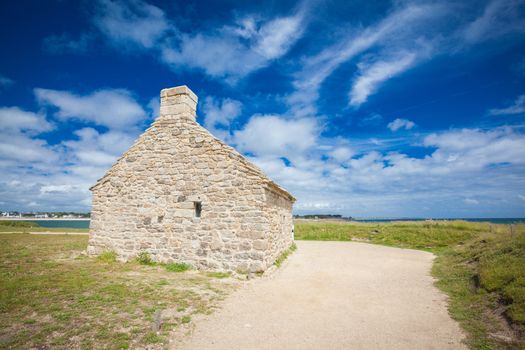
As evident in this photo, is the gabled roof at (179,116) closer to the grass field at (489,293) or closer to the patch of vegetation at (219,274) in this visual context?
the patch of vegetation at (219,274)

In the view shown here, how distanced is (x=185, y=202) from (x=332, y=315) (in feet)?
22.6

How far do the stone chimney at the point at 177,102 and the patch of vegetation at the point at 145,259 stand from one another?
5.92 meters

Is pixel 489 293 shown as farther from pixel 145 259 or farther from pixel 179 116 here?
pixel 179 116

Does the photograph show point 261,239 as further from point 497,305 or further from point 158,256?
point 497,305

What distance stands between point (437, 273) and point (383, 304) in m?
4.97

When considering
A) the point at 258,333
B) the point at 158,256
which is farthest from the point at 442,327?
the point at 158,256

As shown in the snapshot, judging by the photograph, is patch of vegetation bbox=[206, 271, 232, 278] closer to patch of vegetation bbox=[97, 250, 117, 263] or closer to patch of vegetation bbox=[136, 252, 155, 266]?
patch of vegetation bbox=[136, 252, 155, 266]

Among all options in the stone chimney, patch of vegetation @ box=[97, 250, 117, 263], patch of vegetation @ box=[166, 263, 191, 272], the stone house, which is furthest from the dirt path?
the stone chimney

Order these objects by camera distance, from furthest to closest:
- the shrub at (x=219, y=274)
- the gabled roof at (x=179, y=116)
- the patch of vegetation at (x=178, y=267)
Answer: the gabled roof at (x=179, y=116)
the patch of vegetation at (x=178, y=267)
the shrub at (x=219, y=274)

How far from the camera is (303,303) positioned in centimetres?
722

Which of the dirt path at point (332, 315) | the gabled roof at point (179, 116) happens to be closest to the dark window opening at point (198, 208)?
the gabled roof at point (179, 116)

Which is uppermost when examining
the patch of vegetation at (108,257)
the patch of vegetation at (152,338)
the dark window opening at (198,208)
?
the dark window opening at (198,208)

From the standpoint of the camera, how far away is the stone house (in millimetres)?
9969

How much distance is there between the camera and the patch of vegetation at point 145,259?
11.0m
